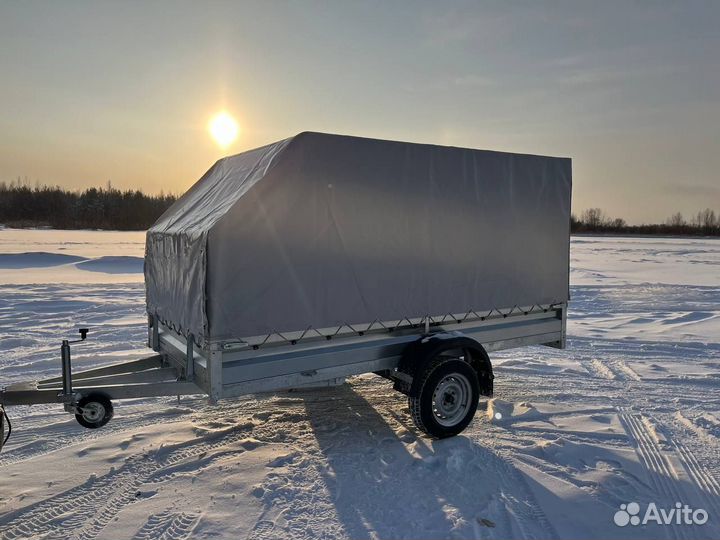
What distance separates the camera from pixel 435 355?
4.72 meters

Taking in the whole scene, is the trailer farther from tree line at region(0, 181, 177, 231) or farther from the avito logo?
tree line at region(0, 181, 177, 231)

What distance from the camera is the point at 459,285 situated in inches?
202

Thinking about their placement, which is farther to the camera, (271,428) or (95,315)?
(95,315)

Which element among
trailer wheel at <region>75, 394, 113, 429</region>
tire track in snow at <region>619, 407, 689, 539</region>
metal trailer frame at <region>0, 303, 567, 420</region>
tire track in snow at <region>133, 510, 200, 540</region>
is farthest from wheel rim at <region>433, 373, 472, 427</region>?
trailer wheel at <region>75, 394, 113, 429</region>

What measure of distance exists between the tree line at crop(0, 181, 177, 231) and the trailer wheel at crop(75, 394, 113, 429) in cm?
6104

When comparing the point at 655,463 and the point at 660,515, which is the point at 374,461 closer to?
the point at 660,515

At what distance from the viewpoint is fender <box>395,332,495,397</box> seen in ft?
15.5

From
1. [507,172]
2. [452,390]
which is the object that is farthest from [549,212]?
[452,390]

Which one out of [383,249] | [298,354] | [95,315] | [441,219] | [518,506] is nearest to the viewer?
[518,506]

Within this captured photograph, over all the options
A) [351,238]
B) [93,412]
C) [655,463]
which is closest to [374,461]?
[351,238]

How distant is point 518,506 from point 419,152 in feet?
10.5

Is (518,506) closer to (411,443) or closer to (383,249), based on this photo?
(411,443)

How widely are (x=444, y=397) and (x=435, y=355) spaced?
0.62m

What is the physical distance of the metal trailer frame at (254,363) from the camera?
3.93 meters
